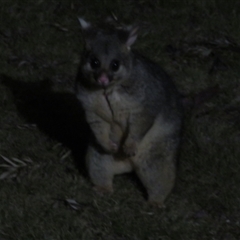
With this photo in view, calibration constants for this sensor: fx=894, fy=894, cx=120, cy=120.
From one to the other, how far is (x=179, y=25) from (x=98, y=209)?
11.1 ft

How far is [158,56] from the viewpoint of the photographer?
28.9 ft

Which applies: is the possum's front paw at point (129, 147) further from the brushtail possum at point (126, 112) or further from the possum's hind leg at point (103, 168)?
the possum's hind leg at point (103, 168)

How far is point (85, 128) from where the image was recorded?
25.0 ft

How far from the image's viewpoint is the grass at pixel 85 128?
6352 millimetres

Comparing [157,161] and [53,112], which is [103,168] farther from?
[53,112]

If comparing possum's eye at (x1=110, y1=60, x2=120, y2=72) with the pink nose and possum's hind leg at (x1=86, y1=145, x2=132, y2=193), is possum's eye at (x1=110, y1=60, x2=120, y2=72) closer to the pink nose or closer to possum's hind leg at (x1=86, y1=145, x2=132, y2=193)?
the pink nose

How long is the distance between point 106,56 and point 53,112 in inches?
78.7

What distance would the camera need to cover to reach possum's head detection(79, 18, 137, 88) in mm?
5934

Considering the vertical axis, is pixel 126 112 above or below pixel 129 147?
above

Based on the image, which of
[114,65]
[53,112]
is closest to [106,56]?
[114,65]

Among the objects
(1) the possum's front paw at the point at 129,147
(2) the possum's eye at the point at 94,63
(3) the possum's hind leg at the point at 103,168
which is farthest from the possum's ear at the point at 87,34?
(3) the possum's hind leg at the point at 103,168

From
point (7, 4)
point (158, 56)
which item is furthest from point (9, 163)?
point (7, 4)

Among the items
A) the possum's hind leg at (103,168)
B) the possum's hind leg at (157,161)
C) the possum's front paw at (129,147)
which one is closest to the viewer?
the possum's front paw at (129,147)

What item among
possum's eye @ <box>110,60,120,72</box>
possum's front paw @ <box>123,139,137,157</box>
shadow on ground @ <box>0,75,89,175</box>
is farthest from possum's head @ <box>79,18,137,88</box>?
shadow on ground @ <box>0,75,89,175</box>
